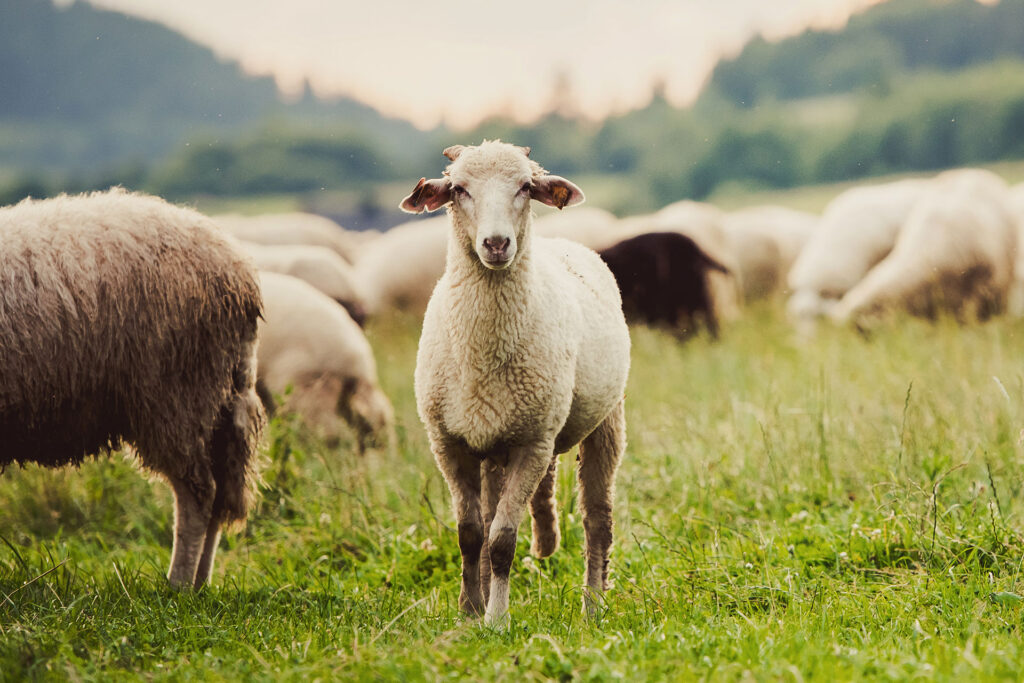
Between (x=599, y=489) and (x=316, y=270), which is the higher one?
(x=316, y=270)

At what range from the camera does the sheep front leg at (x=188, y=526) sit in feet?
13.6

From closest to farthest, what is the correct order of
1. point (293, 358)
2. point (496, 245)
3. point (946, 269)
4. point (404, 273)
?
point (496, 245) < point (293, 358) < point (946, 269) < point (404, 273)

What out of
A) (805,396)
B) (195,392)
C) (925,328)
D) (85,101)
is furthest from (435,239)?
(85,101)

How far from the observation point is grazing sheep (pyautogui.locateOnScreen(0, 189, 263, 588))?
3662 mm

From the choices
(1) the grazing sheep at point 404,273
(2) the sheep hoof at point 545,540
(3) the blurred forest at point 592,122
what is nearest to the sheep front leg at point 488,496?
(2) the sheep hoof at point 545,540

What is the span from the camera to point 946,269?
31.9 feet

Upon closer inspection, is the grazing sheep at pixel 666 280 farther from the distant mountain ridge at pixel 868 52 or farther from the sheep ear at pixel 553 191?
the distant mountain ridge at pixel 868 52

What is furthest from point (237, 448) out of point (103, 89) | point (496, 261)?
point (103, 89)

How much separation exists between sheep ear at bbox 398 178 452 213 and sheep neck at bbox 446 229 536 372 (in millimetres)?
174

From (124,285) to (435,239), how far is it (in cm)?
1002

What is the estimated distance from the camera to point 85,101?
6500 cm

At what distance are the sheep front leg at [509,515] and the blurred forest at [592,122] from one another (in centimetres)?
1664

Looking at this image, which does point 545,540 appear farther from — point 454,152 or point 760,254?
point 760,254

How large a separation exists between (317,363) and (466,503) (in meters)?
3.26
